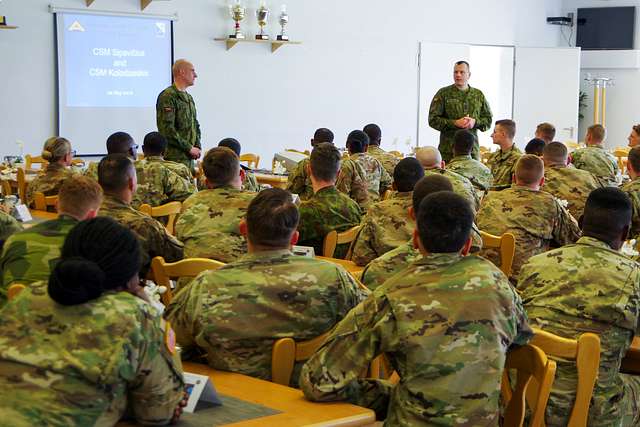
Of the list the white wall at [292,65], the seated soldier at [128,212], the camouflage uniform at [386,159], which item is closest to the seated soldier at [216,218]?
the seated soldier at [128,212]

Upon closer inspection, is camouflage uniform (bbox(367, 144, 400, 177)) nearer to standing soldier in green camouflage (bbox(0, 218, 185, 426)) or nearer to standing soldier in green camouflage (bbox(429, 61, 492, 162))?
standing soldier in green camouflage (bbox(429, 61, 492, 162))

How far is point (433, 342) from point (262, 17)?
30.4 feet

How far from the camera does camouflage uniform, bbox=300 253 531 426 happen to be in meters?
2.44

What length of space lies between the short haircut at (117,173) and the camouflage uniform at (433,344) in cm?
207

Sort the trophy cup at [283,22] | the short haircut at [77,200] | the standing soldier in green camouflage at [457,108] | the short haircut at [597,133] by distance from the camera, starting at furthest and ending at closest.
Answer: the trophy cup at [283,22] → the standing soldier in green camouflage at [457,108] → the short haircut at [597,133] → the short haircut at [77,200]

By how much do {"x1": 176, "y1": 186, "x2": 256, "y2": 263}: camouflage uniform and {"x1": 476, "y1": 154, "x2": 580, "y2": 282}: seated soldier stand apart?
1534mm

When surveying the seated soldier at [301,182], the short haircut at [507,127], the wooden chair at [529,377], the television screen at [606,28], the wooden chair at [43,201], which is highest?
the television screen at [606,28]

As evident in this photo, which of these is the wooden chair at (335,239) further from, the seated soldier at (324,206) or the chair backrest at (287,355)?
the chair backrest at (287,355)

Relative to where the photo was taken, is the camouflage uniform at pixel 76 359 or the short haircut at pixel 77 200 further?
the short haircut at pixel 77 200

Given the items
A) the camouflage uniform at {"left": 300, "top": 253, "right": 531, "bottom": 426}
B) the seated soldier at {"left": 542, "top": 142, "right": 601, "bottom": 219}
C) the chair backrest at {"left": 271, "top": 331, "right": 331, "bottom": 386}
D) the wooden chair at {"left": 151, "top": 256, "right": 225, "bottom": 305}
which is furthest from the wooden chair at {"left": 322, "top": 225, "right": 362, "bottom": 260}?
the seated soldier at {"left": 542, "top": 142, "right": 601, "bottom": 219}

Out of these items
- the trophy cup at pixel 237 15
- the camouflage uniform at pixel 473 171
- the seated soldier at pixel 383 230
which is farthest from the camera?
the trophy cup at pixel 237 15

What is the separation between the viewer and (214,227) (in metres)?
4.41

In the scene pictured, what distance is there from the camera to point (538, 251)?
5.11 meters

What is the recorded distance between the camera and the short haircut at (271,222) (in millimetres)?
2898
